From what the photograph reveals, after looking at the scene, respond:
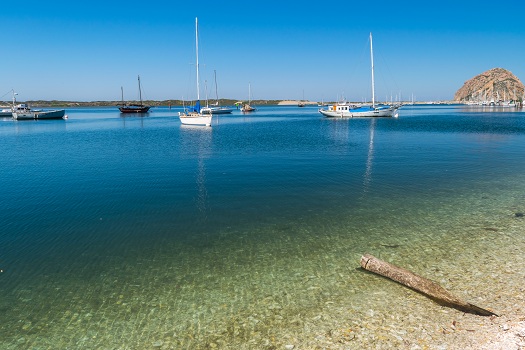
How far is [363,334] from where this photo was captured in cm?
826

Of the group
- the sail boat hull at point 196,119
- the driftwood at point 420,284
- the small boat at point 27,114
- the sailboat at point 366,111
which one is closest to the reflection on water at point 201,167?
the driftwood at point 420,284

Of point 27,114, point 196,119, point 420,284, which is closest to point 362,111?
point 196,119

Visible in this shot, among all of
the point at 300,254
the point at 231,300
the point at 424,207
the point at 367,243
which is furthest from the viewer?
the point at 424,207

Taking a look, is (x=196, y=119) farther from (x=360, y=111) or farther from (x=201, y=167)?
(x=360, y=111)

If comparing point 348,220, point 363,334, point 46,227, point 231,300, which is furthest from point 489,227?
point 46,227

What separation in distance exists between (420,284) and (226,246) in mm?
6567

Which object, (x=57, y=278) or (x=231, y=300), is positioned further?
(x=57, y=278)

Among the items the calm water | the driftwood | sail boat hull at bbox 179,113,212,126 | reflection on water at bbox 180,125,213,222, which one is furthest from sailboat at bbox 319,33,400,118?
the driftwood

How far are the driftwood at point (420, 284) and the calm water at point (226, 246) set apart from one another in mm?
389

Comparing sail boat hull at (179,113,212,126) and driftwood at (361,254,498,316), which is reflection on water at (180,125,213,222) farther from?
sail boat hull at (179,113,212,126)

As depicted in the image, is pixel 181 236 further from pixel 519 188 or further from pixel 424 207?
pixel 519 188

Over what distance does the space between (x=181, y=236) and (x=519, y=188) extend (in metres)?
20.0

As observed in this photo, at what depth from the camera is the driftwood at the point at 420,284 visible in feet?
30.0

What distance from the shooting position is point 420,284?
1002 centimetres
